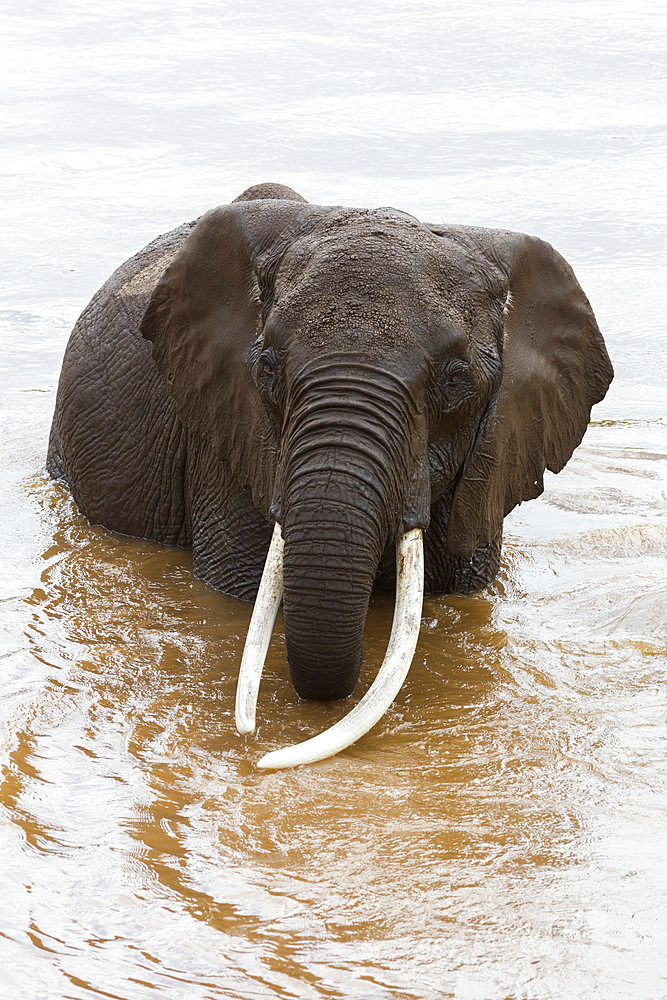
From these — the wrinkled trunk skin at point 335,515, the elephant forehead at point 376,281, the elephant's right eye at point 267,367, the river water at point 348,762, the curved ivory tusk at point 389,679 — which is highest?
the elephant forehead at point 376,281

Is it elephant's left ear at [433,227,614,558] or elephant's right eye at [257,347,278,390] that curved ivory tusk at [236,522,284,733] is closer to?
elephant's right eye at [257,347,278,390]

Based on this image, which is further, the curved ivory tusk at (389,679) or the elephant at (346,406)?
the elephant at (346,406)

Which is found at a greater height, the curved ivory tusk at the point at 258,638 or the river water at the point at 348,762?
the curved ivory tusk at the point at 258,638

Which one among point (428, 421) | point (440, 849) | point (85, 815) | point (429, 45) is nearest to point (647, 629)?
point (428, 421)

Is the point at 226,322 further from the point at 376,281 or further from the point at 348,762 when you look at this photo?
the point at 348,762

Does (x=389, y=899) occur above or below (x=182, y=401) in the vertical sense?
below

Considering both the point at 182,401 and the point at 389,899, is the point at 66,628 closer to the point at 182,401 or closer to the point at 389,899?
the point at 182,401

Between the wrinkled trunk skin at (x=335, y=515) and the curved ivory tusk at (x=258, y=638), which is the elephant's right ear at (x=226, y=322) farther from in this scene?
the wrinkled trunk skin at (x=335, y=515)

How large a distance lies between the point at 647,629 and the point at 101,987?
3.61m

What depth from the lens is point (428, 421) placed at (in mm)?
6316

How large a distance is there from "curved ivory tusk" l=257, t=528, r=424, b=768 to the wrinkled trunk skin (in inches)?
7.1

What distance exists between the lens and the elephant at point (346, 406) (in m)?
5.91

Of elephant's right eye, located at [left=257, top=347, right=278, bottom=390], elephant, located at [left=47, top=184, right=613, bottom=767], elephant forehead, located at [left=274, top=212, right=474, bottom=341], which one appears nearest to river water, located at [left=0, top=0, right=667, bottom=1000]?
elephant, located at [left=47, top=184, right=613, bottom=767]

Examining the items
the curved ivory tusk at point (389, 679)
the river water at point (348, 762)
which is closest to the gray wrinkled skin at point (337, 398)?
Result: the curved ivory tusk at point (389, 679)
